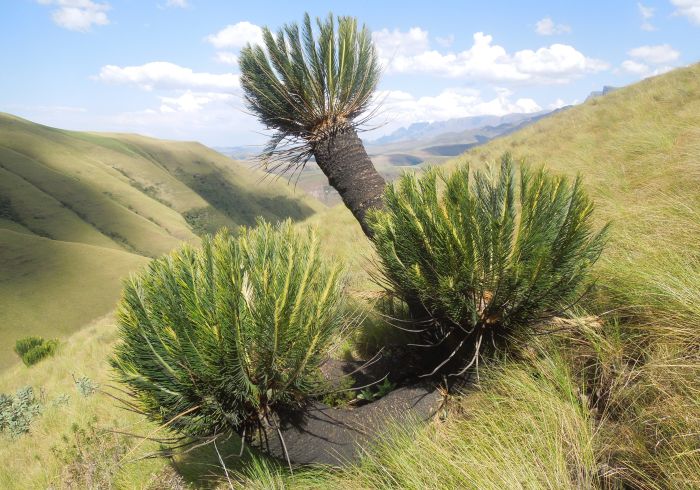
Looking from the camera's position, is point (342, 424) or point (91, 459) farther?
point (91, 459)

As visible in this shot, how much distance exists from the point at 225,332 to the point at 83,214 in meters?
136

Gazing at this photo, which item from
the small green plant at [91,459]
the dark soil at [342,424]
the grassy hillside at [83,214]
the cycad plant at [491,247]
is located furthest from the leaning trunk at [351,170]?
the grassy hillside at [83,214]

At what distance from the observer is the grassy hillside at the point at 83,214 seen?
238 ft

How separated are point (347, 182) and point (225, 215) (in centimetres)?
16675

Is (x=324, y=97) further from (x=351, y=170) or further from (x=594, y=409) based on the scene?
(x=594, y=409)

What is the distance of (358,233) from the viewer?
889 cm

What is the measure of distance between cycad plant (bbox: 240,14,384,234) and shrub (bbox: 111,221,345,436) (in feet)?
4.58

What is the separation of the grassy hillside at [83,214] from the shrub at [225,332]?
1554 centimetres

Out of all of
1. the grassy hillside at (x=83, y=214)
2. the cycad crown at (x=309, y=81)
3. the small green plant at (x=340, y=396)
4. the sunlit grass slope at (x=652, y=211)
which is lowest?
the grassy hillside at (x=83, y=214)

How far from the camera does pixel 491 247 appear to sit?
214cm

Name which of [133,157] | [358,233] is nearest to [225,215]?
[133,157]

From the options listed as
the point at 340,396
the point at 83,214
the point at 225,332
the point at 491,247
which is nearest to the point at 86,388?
the point at 340,396

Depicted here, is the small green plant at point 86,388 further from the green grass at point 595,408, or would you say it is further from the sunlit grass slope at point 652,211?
the sunlit grass slope at point 652,211

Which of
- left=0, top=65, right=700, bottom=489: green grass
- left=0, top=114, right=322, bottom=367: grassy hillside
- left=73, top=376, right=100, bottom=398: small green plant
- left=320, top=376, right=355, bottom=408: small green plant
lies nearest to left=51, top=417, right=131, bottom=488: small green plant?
left=0, top=65, right=700, bottom=489: green grass
